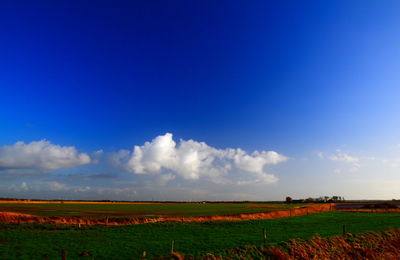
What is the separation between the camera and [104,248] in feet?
101

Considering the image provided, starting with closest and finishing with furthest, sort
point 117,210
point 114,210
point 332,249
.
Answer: point 332,249 < point 114,210 < point 117,210

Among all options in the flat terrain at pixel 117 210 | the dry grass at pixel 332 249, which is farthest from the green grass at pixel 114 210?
the dry grass at pixel 332 249

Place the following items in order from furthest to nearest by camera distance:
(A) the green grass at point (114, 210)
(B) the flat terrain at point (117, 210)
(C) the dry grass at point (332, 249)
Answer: (A) the green grass at point (114, 210) → (B) the flat terrain at point (117, 210) → (C) the dry grass at point (332, 249)

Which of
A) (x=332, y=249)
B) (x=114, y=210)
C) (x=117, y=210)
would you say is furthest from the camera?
(x=117, y=210)

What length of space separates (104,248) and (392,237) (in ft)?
128

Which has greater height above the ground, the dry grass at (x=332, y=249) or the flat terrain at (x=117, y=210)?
the dry grass at (x=332, y=249)

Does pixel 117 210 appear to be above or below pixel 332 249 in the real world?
below

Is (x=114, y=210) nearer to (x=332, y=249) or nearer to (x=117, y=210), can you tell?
(x=117, y=210)

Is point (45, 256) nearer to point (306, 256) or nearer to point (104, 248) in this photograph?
point (104, 248)

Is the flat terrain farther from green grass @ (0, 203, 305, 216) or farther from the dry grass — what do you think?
the dry grass

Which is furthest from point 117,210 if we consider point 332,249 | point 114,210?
point 332,249

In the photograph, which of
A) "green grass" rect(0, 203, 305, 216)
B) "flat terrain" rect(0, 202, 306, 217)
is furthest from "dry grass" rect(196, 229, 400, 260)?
"green grass" rect(0, 203, 305, 216)

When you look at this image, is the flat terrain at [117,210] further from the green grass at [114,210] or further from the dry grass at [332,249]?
the dry grass at [332,249]

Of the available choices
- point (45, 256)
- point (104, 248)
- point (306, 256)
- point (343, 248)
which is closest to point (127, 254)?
point (104, 248)
